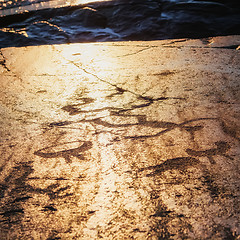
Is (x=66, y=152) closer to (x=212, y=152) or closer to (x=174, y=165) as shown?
(x=174, y=165)

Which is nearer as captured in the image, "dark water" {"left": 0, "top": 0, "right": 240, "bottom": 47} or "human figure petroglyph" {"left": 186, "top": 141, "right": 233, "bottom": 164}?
"human figure petroglyph" {"left": 186, "top": 141, "right": 233, "bottom": 164}

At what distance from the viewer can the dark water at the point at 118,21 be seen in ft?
8.07

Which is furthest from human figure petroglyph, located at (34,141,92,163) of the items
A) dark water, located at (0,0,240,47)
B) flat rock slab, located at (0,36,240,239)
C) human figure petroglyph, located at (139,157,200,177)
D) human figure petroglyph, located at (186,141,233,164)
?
dark water, located at (0,0,240,47)

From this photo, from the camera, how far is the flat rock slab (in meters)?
0.63

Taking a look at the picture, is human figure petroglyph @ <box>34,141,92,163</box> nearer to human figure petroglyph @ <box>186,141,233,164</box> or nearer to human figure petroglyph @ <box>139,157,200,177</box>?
human figure petroglyph @ <box>139,157,200,177</box>

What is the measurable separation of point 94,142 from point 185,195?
0.44 m

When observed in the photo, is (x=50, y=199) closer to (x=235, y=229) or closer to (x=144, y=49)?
(x=235, y=229)

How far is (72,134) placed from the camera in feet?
3.33

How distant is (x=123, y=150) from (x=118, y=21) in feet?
7.72

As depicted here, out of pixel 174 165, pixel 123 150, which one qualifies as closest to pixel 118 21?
pixel 123 150

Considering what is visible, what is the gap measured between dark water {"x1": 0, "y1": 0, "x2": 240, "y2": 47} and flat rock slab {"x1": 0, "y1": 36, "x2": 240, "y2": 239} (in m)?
0.91

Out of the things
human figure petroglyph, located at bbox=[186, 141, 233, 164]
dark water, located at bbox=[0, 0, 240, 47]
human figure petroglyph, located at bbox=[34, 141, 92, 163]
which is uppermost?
dark water, located at bbox=[0, 0, 240, 47]

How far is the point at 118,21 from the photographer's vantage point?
2.79 meters

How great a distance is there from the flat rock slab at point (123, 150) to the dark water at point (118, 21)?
91 cm
